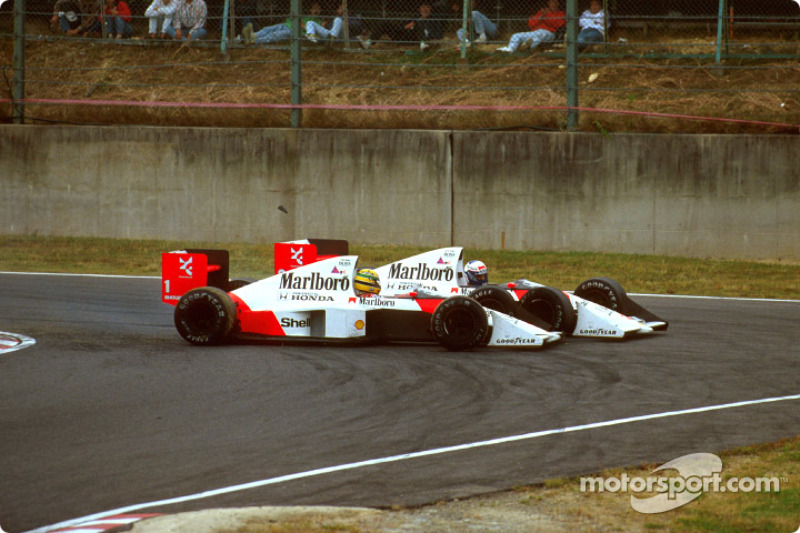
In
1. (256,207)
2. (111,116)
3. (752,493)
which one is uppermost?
(111,116)

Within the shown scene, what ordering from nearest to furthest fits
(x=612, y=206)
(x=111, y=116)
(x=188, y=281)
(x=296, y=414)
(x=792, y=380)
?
(x=296, y=414) < (x=792, y=380) < (x=188, y=281) < (x=612, y=206) < (x=111, y=116)

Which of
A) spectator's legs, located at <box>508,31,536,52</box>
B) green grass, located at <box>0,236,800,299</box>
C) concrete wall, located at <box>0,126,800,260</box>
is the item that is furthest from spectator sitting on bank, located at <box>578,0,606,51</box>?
green grass, located at <box>0,236,800,299</box>

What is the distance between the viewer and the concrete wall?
16047mm

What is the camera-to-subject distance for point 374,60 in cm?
2019

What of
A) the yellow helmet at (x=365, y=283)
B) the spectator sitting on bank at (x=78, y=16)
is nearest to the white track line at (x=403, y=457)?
the yellow helmet at (x=365, y=283)

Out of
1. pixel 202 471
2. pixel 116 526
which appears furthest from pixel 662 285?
pixel 116 526

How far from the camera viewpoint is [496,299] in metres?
10.6

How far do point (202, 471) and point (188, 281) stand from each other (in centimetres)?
508

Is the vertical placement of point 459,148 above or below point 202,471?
above

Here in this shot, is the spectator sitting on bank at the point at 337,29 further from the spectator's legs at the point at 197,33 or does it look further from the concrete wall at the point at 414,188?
the concrete wall at the point at 414,188

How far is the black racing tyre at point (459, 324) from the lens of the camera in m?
9.85

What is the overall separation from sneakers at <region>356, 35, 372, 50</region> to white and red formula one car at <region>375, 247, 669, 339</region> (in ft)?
28.4

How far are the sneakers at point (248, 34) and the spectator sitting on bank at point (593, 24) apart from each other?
6.01 meters

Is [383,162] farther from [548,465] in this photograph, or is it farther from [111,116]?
[548,465]
